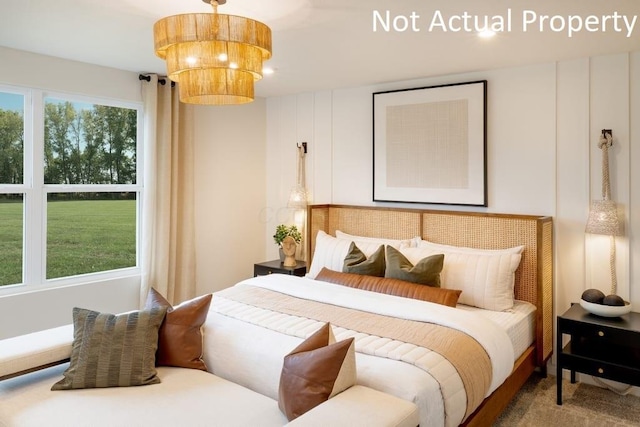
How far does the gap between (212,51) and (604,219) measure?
105 inches

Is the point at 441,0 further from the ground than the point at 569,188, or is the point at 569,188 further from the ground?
the point at 441,0

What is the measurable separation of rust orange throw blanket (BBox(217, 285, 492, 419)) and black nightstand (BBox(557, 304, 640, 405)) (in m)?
0.87

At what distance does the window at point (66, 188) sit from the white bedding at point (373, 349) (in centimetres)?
148

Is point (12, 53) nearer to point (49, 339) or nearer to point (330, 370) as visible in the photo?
point (49, 339)

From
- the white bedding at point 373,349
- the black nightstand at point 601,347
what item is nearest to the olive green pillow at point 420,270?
the white bedding at point 373,349

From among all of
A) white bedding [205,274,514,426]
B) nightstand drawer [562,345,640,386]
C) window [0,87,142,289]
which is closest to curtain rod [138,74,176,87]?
window [0,87,142,289]

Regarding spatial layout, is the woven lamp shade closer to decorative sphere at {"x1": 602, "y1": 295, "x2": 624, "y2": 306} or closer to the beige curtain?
decorative sphere at {"x1": 602, "y1": 295, "x2": 624, "y2": 306}

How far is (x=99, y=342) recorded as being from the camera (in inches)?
89.5

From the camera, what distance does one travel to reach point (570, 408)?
119 inches

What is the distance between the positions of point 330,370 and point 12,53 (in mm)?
3168

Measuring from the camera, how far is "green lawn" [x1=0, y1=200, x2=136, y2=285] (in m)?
3.52

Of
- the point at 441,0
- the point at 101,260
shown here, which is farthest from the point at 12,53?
the point at 441,0

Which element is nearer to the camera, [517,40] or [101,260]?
[517,40]

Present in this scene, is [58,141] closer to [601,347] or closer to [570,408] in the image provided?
[570,408]
